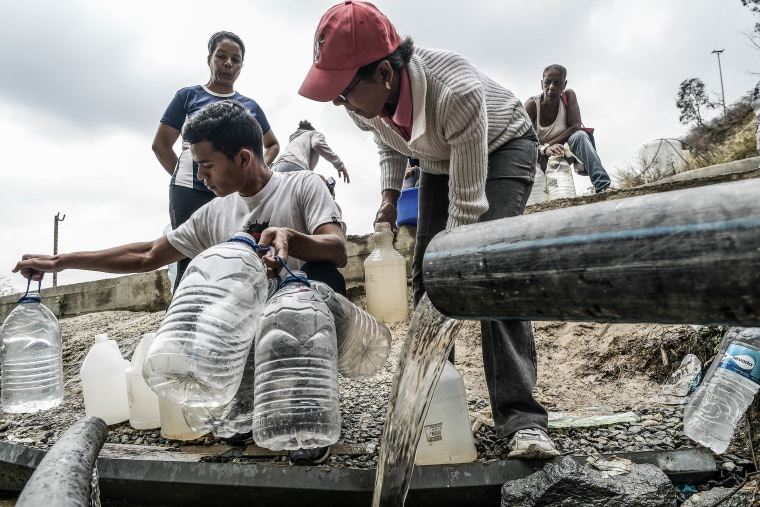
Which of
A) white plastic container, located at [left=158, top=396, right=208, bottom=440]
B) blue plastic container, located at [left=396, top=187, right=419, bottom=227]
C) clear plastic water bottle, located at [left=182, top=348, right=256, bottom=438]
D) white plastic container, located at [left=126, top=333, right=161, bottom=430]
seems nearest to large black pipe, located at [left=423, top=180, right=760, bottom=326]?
clear plastic water bottle, located at [left=182, top=348, right=256, bottom=438]

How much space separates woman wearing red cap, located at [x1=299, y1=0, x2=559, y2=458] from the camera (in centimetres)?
178

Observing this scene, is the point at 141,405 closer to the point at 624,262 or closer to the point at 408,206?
the point at 624,262

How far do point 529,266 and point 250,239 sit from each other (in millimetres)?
1275

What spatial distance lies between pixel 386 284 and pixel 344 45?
9.48 feet

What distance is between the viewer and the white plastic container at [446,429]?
1.97 metres

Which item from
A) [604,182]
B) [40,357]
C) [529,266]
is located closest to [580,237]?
[529,266]

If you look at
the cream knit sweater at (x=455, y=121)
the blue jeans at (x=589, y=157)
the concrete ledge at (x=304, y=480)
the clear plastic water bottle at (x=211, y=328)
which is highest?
the blue jeans at (x=589, y=157)

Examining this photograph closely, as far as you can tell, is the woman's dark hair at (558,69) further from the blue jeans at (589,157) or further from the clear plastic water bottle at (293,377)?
the clear plastic water bottle at (293,377)

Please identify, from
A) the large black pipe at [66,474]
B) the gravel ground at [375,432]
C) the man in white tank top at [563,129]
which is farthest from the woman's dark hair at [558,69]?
the large black pipe at [66,474]

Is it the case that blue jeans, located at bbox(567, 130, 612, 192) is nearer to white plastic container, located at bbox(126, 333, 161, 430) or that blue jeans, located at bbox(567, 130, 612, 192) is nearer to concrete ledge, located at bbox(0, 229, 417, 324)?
concrete ledge, located at bbox(0, 229, 417, 324)

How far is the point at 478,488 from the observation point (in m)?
1.77

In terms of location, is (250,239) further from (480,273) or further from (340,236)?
(480,273)

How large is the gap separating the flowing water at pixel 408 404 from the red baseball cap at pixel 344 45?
2.64 ft

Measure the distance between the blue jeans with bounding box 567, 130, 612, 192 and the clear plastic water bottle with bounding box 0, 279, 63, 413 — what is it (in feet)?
16.4
